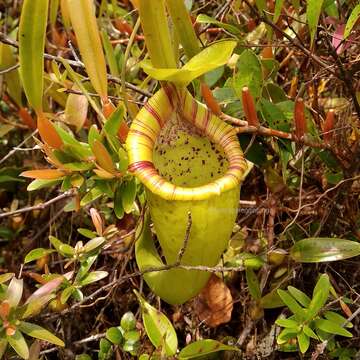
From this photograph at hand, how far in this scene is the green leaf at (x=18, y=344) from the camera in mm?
1126

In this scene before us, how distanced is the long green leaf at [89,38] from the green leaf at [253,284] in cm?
50

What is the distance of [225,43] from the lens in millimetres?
1061

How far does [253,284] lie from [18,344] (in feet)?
1.73

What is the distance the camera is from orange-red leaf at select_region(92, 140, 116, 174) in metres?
1.14

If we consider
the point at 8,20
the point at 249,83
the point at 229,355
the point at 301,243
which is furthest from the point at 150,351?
the point at 8,20

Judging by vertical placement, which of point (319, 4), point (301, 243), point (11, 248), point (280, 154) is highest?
point (319, 4)

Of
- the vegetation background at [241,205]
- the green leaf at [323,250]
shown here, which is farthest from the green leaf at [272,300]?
the green leaf at [323,250]

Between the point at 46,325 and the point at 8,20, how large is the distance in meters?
1.20

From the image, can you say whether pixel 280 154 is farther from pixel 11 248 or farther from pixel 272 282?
pixel 11 248

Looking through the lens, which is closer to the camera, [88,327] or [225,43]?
[225,43]

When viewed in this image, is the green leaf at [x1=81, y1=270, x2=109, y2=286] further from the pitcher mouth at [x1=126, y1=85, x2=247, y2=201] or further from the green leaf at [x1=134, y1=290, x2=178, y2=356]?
the pitcher mouth at [x1=126, y1=85, x2=247, y2=201]

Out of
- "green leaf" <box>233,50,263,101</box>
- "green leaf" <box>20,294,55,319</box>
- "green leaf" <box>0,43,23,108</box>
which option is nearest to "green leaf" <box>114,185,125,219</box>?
"green leaf" <box>20,294,55,319</box>

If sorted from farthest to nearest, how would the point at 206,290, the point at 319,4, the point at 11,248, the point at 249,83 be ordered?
the point at 11,248 → the point at 206,290 → the point at 249,83 → the point at 319,4

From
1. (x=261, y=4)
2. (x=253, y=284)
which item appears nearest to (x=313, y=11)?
(x=261, y=4)
